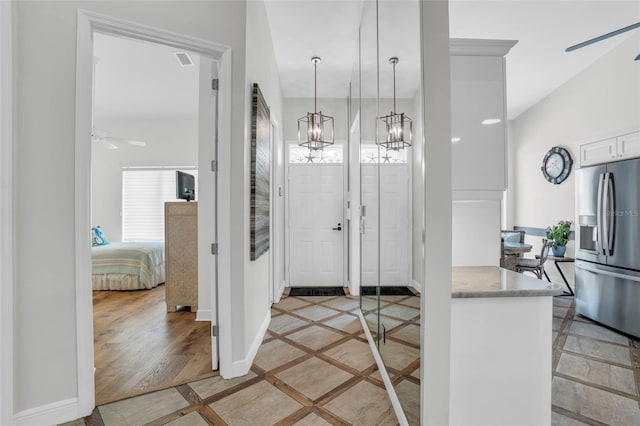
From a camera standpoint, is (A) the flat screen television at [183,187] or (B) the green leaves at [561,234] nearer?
(A) the flat screen television at [183,187]

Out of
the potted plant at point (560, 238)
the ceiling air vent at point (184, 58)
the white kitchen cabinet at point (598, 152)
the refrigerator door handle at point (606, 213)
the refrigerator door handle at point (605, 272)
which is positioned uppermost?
the ceiling air vent at point (184, 58)

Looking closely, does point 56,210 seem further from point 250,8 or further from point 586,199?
point 586,199

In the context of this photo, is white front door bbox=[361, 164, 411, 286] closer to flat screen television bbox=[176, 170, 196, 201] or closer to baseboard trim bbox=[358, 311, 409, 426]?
baseboard trim bbox=[358, 311, 409, 426]

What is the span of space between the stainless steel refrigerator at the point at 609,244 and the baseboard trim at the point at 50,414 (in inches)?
173

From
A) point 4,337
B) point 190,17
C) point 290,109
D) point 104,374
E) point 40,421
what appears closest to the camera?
point 4,337

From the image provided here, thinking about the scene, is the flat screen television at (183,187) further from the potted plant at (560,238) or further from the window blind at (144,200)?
the potted plant at (560,238)

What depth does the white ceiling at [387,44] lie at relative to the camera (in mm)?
1943

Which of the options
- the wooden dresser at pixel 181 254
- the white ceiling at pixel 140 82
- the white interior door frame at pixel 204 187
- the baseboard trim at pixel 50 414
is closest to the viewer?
the baseboard trim at pixel 50 414

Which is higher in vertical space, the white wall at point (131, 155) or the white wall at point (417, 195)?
the white wall at point (131, 155)

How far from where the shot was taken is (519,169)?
18.7 ft

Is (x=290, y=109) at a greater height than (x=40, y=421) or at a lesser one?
greater

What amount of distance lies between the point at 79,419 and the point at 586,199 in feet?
15.5

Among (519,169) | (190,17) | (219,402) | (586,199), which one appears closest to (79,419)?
(219,402)

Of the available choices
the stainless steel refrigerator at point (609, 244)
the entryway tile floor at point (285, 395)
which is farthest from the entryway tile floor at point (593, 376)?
the entryway tile floor at point (285, 395)
